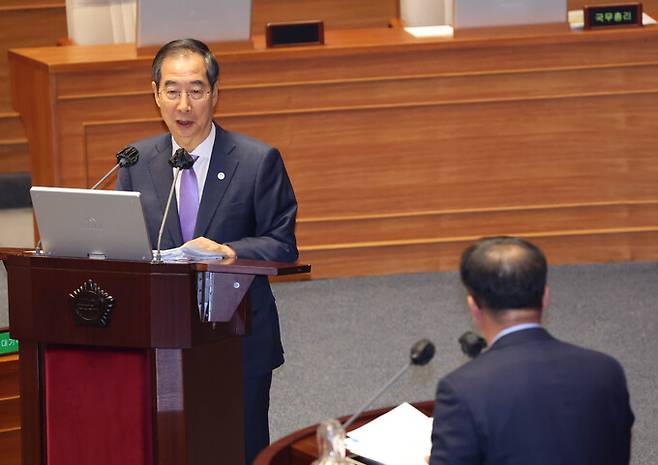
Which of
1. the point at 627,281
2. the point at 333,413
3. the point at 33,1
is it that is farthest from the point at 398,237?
the point at 33,1

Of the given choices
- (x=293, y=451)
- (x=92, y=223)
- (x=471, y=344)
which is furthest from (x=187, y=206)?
(x=471, y=344)

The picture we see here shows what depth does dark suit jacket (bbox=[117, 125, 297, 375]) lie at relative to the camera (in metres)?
3.48

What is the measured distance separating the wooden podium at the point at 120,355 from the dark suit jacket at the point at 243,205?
0.84 ft

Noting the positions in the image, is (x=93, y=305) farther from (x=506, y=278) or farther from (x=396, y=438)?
(x=506, y=278)

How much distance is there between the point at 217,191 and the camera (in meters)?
3.51

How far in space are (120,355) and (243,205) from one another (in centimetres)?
58

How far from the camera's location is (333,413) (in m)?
5.13

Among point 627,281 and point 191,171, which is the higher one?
point 191,171

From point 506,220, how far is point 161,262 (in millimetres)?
3922

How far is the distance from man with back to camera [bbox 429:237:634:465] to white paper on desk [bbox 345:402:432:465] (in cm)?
45

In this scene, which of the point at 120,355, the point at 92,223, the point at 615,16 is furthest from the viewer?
the point at 615,16

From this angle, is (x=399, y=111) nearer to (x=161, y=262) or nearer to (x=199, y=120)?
(x=199, y=120)

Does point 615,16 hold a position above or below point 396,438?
above

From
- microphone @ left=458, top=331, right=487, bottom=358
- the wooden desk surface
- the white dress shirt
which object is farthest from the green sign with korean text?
microphone @ left=458, top=331, right=487, bottom=358
